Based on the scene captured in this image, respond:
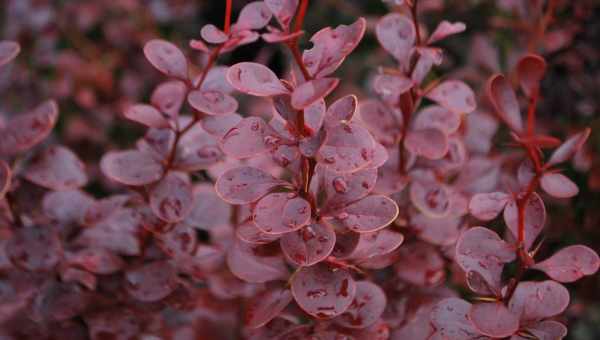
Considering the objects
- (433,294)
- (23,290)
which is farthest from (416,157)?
(23,290)

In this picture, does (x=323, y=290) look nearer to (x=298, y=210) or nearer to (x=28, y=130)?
(x=298, y=210)

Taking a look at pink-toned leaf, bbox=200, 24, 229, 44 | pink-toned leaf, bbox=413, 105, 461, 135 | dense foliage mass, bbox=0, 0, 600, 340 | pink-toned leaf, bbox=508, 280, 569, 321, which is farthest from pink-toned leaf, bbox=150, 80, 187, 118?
pink-toned leaf, bbox=508, 280, 569, 321

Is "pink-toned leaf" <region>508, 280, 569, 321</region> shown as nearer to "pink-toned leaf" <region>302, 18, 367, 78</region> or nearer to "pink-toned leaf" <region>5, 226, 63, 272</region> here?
"pink-toned leaf" <region>302, 18, 367, 78</region>

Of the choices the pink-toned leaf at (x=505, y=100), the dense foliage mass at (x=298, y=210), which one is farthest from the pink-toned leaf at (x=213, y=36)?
the pink-toned leaf at (x=505, y=100)

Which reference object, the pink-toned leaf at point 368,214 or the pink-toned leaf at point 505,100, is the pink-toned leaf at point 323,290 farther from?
the pink-toned leaf at point 505,100

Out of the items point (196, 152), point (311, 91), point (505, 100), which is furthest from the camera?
point (196, 152)

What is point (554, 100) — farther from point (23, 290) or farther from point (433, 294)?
point (23, 290)

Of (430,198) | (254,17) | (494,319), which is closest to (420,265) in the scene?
(430,198)
